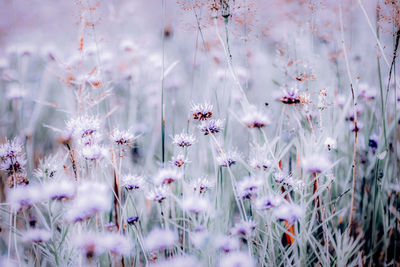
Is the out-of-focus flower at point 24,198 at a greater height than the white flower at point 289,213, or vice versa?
the out-of-focus flower at point 24,198

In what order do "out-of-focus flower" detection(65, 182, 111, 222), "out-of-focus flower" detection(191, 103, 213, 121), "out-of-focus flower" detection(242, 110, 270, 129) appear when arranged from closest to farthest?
"out-of-focus flower" detection(65, 182, 111, 222)
"out-of-focus flower" detection(242, 110, 270, 129)
"out-of-focus flower" detection(191, 103, 213, 121)

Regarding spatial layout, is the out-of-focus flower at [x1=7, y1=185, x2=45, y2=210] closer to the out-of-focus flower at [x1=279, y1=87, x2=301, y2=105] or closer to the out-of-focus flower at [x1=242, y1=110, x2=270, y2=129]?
the out-of-focus flower at [x1=242, y1=110, x2=270, y2=129]

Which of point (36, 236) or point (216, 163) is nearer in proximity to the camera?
point (36, 236)

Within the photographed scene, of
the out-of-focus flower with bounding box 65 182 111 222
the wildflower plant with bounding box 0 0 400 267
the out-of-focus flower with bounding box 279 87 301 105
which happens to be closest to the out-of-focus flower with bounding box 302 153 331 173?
the wildflower plant with bounding box 0 0 400 267

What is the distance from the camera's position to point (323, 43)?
1.49 metres

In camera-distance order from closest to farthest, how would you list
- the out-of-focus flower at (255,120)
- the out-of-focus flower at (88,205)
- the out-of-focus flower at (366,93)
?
the out-of-focus flower at (88,205) → the out-of-focus flower at (255,120) → the out-of-focus flower at (366,93)

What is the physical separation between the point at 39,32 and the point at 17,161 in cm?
148

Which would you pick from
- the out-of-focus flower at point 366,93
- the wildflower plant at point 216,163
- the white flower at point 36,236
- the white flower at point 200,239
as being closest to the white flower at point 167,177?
the wildflower plant at point 216,163

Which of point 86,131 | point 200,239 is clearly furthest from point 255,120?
point 86,131

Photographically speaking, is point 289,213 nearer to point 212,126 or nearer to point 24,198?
point 212,126

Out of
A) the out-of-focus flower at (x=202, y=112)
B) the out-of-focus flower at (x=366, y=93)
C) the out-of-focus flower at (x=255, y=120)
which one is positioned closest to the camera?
the out-of-focus flower at (x=255, y=120)

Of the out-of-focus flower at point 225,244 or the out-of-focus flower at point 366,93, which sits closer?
the out-of-focus flower at point 225,244

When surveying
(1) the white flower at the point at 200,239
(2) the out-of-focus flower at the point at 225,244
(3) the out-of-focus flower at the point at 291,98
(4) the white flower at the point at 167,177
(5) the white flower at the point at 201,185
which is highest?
(3) the out-of-focus flower at the point at 291,98

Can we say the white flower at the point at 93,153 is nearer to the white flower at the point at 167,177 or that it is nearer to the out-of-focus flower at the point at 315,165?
the white flower at the point at 167,177
